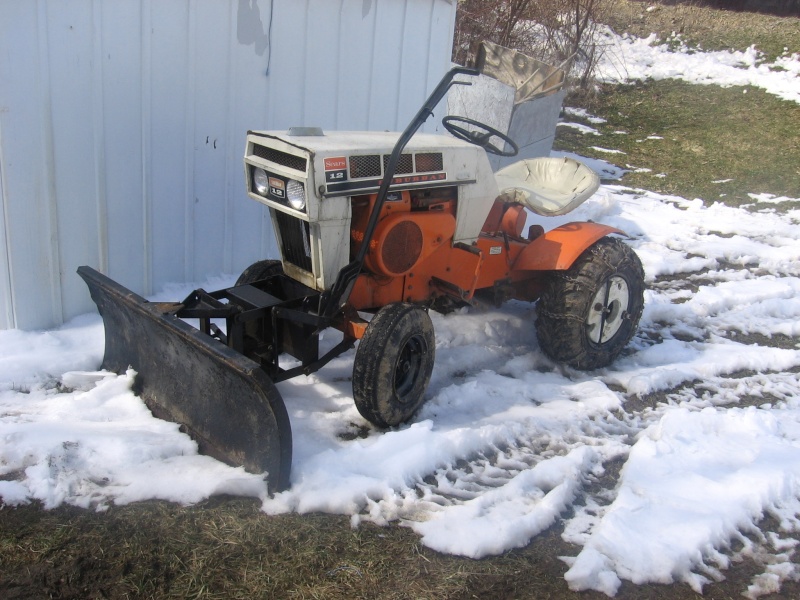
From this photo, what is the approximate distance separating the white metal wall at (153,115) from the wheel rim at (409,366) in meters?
2.50

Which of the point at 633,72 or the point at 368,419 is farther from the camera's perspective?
the point at 633,72

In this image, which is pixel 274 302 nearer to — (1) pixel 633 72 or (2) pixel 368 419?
(2) pixel 368 419

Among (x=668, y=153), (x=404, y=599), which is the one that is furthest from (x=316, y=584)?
(x=668, y=153)

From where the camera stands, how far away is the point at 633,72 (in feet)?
54.2

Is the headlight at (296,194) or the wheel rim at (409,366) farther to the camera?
the wheel rim at (409,366)

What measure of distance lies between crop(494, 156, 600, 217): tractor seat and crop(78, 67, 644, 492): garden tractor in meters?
0.41

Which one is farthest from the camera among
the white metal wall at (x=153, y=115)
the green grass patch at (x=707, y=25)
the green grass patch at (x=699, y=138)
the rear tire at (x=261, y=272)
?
the green grass patch at (x=707, y=25)

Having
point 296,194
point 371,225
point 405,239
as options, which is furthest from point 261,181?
point 405,239

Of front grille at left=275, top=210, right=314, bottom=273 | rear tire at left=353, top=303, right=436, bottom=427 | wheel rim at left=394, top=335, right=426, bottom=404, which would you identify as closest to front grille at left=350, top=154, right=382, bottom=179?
front grille at left=275, top=210, right=314, bottom=273

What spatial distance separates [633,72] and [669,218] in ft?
28.1

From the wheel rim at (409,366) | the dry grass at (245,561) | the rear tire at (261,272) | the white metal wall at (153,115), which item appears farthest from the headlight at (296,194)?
the white metal wall at (153,115)

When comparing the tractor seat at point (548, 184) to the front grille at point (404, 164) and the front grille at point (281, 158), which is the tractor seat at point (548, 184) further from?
the front grille at point (281, 158)

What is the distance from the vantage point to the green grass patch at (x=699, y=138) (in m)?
10.9

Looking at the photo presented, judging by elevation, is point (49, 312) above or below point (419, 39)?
below
